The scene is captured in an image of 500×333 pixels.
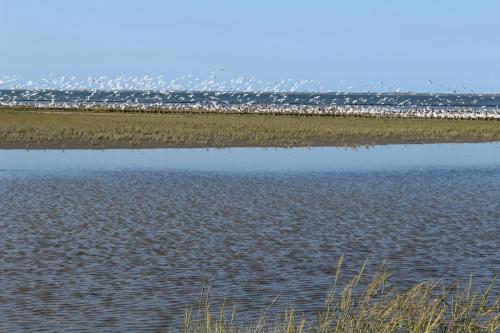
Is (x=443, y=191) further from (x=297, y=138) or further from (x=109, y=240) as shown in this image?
(x=297, y=138)

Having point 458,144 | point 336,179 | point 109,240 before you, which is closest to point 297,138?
point 458,144

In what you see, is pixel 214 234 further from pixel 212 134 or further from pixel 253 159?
pixel 212 134

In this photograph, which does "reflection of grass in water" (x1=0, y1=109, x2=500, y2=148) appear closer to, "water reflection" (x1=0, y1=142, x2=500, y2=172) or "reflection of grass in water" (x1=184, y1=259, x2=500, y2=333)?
"water reflection" (x1=0, y1=142, x2=500, y2=172)

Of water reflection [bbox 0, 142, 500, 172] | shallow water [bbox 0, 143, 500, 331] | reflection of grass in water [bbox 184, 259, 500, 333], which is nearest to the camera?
reflection of grass in water [bbox 184, 259, 500, 333]

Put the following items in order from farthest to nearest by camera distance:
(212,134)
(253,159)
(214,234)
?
(212,134)
(253,159)
(214,234)

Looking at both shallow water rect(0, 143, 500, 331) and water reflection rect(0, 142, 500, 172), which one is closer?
shallow water rect(0, 143, 500, 331)

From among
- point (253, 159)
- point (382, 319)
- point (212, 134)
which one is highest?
point (382, 319)

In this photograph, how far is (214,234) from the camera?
1709 centimetres

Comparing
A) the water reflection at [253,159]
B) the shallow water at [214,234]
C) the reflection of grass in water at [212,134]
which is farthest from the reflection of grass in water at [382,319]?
the reflection of grass in water at [212,134]

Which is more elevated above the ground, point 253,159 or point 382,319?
point 382,319

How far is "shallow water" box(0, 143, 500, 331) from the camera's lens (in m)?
11.7

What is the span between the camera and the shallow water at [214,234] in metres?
11.7

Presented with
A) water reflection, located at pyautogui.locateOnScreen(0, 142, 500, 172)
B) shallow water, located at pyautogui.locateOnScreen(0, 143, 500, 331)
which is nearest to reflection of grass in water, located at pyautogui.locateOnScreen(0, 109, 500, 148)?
water reflection, located at pyautogui.locateOnScreen(0, 142, 500, 172)

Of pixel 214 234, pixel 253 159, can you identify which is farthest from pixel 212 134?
pixel 214 234
